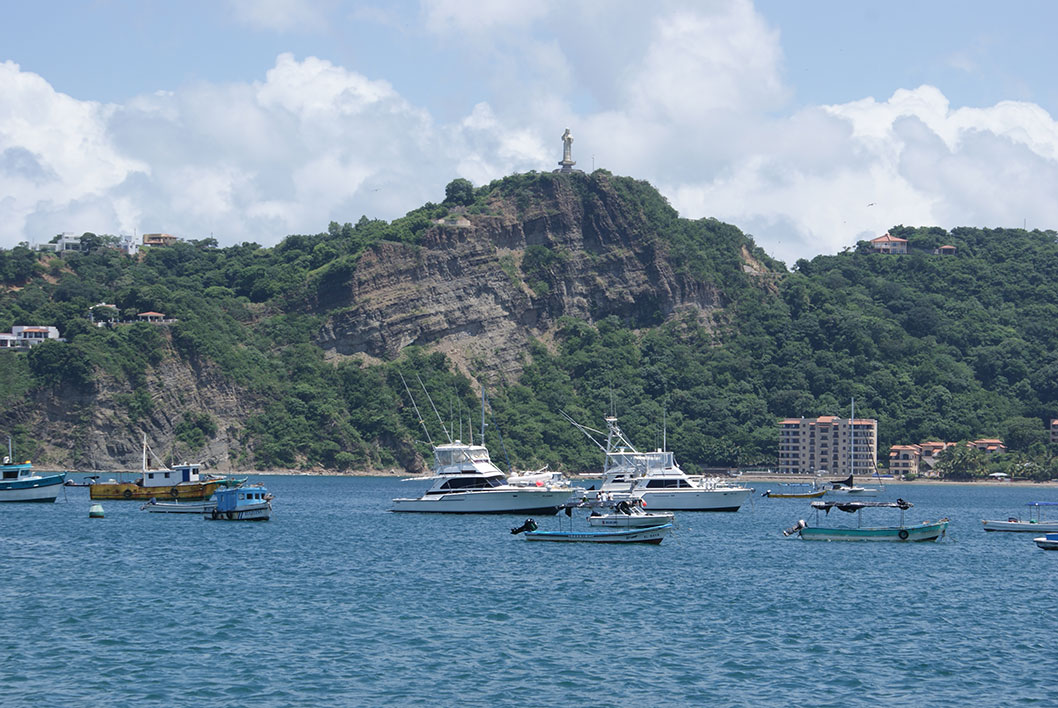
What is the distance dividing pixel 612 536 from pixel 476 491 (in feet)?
75.6

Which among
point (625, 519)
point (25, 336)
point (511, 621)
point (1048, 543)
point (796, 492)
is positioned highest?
point (25, 336)

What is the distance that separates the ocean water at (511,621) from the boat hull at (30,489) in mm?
21458

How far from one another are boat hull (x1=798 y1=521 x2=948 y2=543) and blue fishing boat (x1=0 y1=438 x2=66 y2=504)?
180 ft

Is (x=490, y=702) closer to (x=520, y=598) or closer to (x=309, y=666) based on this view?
(x=309, y=666)

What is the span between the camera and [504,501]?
91938mm

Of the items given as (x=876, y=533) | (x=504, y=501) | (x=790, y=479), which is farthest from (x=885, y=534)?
(x=790, y=479)

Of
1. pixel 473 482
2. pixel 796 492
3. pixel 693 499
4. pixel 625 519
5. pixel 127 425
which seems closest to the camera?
pixel 625 519

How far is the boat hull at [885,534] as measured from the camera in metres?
75.9

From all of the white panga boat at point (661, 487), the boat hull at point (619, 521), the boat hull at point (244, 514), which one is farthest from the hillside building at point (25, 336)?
the boat hull at point (619, 521)

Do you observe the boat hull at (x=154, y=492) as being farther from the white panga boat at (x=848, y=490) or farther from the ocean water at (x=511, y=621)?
the white panga boat at (x=848, y=490)

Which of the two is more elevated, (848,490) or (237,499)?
(237,499)

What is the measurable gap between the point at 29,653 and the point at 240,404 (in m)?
150

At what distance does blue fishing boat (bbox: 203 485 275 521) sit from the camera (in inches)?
3415

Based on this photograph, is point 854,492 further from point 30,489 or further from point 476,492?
point 30,489
